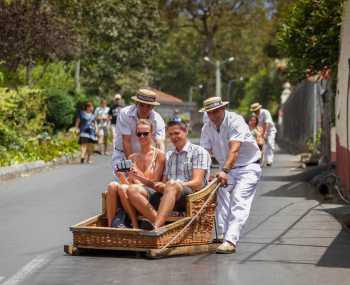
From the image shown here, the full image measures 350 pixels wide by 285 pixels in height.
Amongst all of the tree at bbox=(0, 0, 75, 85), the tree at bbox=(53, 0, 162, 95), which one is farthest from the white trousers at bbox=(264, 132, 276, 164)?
the tree at bbox=(53, 0, 162, 95)

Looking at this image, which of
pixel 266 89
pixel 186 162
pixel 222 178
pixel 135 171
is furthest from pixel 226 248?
pixel 266 89

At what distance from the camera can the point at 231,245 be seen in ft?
32.5

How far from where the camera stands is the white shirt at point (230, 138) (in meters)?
10.2

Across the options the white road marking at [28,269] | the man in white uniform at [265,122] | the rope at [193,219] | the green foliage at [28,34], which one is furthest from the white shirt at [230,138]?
the green foliage at [28,34]

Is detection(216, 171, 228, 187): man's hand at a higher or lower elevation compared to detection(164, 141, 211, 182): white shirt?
lower

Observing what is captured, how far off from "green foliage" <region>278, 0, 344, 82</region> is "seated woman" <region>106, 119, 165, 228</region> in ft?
31.5

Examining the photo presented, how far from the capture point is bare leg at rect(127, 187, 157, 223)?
9.77 metres

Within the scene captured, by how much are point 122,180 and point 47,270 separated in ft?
5.58

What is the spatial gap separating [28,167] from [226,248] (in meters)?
13.2

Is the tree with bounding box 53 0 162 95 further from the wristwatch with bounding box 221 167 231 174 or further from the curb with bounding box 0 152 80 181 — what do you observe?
the wristwatch with bounding box 221 167 231 174

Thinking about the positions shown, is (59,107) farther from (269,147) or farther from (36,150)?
(269,147)

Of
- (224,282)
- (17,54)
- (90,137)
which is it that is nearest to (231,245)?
(224,282)

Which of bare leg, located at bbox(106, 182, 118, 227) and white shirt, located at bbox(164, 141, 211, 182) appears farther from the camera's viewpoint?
white shirt, located at bbox(164, 141, 211, 182)

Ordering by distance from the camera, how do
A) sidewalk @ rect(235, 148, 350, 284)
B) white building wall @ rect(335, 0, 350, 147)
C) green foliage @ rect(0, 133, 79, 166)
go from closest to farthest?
1. sidewalk @ rect(235, 148, 350, 284)
2. white building wall @ rect(335, 0, 350, 147)
3. green foliage @ rect(0, 133, 79, 166)
